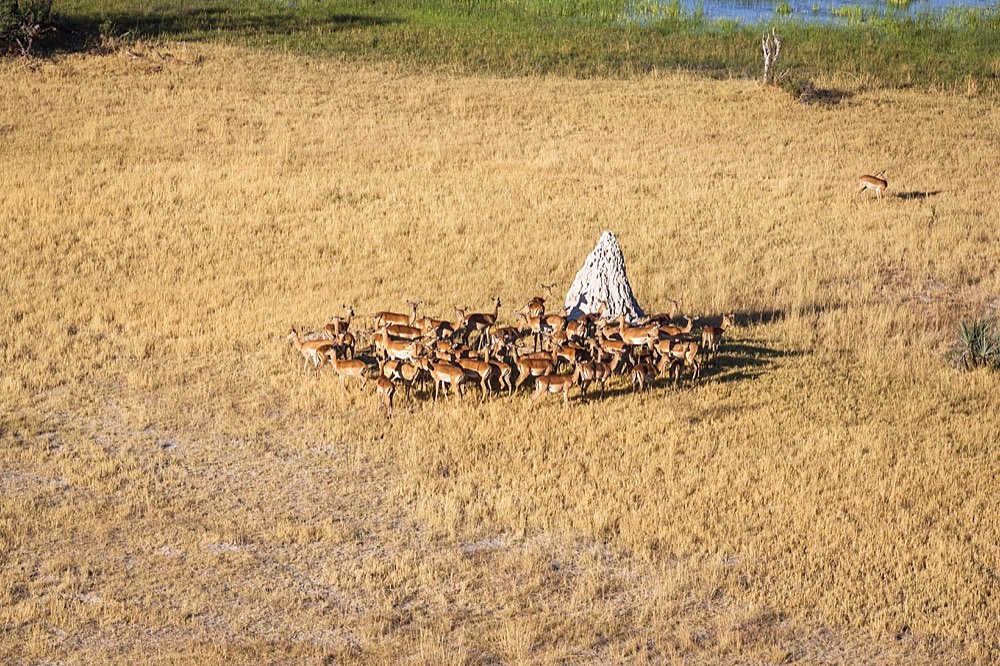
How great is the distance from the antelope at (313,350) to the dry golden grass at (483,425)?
30 centimetres

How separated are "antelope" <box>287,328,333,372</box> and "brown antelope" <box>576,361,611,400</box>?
2.62m

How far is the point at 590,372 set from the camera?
13.1 m

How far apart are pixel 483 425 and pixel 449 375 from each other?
71 cm

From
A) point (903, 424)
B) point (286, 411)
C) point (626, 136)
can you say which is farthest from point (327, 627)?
point (626, 136)

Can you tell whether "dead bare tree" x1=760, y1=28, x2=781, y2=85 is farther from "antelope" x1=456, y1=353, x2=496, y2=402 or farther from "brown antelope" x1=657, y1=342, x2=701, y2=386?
"antelope" x1=456, y1=353, x2=496, y2=402

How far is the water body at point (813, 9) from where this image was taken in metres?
41.0

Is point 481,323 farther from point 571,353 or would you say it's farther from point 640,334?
point 640,334

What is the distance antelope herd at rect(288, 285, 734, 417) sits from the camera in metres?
13.2

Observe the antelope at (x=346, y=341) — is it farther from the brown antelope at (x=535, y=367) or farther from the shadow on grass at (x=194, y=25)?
the shadow on grass at (x=194, y=25)

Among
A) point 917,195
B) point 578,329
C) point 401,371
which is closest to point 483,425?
point 401,371

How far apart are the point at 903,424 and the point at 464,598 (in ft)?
17.3

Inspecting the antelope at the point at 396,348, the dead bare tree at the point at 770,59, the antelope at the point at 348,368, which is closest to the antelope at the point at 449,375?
the antelope at the point at 396,348

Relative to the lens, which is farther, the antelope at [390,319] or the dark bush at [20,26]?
the dark bush at [20,26]

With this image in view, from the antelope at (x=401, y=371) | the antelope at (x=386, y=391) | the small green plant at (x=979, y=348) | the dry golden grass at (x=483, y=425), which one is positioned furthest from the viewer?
the small green plant at (x=979, y=348)
